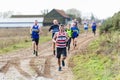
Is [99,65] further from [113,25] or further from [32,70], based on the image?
[113,25]

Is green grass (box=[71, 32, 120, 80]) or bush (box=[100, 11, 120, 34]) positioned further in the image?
bush (box=[100, 11, 120, 34])

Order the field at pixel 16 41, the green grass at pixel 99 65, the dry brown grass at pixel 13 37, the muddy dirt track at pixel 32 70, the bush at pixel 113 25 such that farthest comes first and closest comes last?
the dry brown grass at pixel 13 37 → the field at pixel 16 41 → the bush at pixel 113 25 → the muddy dirt track at pixel 32 70 → the green grass at pixel 99 65

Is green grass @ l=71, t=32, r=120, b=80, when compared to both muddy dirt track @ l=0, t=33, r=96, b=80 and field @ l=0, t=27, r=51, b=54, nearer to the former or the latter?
muddy dirt track @ l=0, t=33, r=96, b=80

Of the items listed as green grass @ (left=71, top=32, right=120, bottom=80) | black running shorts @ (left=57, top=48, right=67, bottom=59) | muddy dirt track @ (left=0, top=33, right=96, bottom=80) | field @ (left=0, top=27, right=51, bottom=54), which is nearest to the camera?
green grass @ (left=71, top=32, right=120, bottom=80)

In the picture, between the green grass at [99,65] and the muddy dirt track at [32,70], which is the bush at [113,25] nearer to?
the green grass at [99,65]

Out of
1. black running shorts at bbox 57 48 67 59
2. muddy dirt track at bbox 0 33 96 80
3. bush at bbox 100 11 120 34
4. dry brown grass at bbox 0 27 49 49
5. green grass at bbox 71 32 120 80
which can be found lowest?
dry brown grass at bbox 0 27 49 49

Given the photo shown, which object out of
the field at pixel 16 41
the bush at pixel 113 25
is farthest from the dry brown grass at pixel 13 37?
the bush at pixel 113 25

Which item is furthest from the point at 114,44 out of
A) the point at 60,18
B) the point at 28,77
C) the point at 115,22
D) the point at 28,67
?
the point at 60,18

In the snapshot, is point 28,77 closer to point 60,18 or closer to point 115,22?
point 115,22

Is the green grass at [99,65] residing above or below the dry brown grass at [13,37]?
above

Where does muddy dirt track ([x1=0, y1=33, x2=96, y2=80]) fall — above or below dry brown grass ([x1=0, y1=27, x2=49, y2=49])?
above

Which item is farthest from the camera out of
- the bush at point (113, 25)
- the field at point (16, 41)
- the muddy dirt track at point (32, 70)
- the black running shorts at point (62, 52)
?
the field at point (16, 41)

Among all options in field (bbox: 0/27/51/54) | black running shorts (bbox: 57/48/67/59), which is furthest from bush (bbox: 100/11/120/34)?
black running shorts (bbox: 57/48/67/59)

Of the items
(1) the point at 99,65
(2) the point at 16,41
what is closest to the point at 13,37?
(2) the point at 16,41
